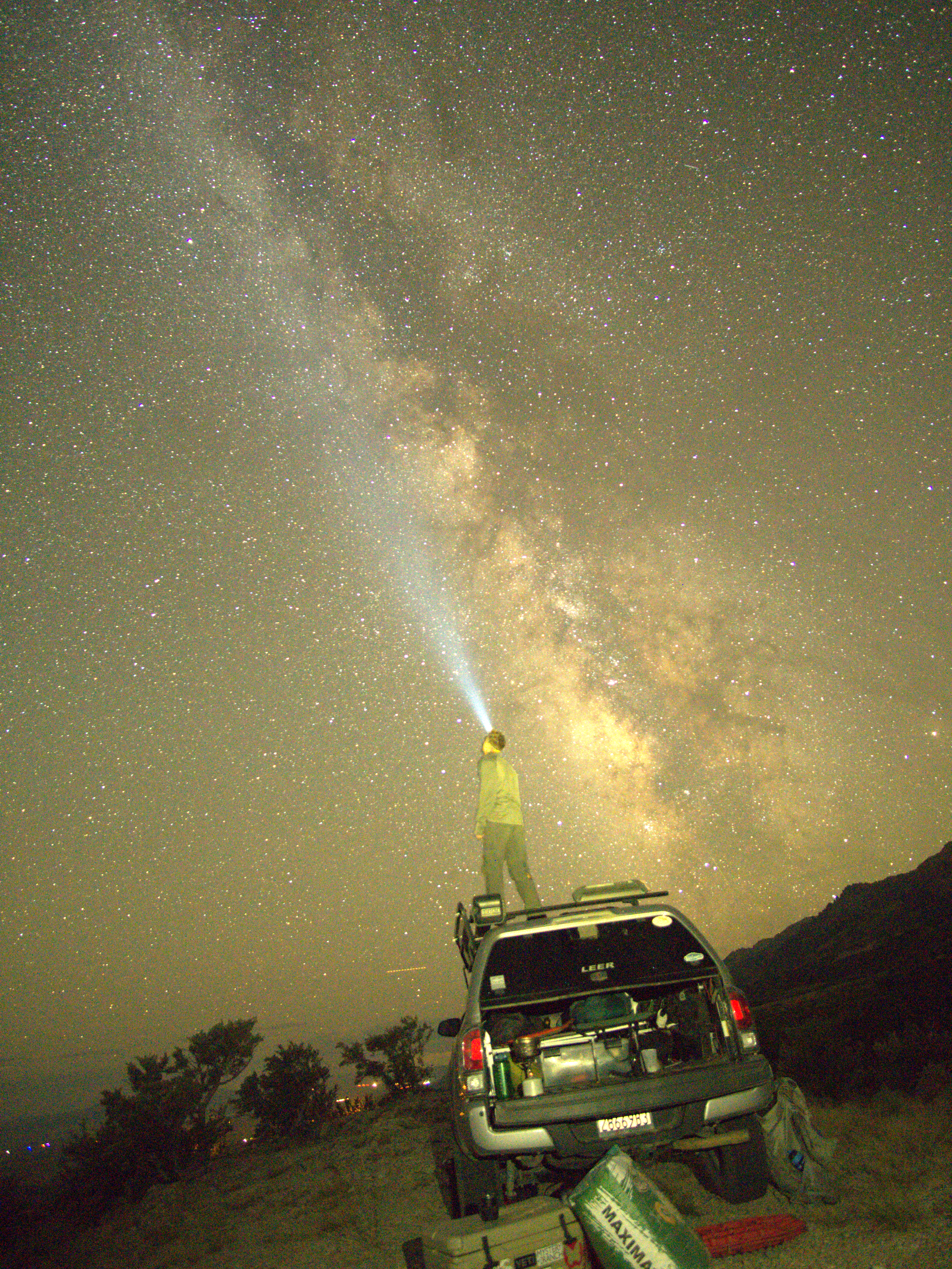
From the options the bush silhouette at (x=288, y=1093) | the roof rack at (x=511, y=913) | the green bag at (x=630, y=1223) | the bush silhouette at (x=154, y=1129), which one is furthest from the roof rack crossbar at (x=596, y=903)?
the bush silhouette at (x=288, y=1093)

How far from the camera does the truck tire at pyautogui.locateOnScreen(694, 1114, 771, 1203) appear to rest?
4410 mm

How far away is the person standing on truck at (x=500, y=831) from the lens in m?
8.52

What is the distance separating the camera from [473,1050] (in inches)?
168

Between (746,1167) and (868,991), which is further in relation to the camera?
(868,991)

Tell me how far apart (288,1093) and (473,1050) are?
13.1m

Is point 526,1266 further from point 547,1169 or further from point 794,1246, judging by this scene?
point 794,1246

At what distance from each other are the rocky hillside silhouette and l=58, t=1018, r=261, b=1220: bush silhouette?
9.06 meters

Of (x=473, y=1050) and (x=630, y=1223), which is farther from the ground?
(x=473, y=1050)

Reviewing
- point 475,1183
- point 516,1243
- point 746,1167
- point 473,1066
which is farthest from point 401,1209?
point 516,1243

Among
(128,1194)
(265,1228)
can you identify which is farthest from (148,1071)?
(265,1228)

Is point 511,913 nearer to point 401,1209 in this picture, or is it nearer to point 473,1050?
point 473,1050

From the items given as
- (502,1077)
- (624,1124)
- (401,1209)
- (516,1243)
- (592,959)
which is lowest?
(401,1209)

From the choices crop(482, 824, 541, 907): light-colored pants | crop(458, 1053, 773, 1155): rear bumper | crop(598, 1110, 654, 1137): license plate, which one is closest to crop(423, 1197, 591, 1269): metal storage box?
crop(458, 1053, 773, 1155): rear bumper

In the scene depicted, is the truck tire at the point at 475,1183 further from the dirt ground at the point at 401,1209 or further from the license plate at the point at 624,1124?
the license plate at the point at 624,1124
